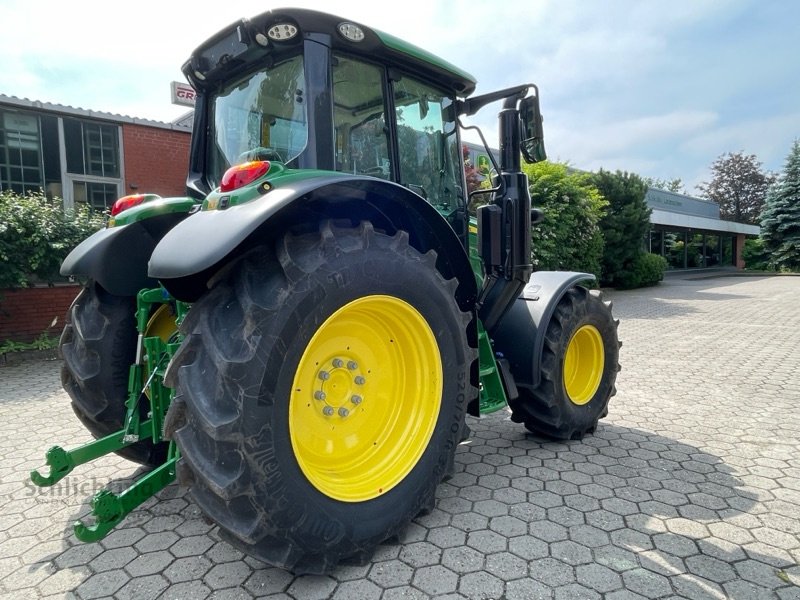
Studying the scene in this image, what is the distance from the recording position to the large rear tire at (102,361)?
280 centimetres

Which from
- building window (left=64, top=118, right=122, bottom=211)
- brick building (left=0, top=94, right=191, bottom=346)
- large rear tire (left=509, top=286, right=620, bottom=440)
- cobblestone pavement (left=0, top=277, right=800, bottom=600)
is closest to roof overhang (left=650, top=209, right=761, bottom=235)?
brick building (left=0, top=94, right=191, bottom=346)

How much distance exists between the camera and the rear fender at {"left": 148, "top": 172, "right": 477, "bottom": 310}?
1803mm

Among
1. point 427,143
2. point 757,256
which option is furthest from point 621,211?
point 757,256

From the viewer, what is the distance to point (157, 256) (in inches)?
75.4

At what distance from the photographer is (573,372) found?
384 cm

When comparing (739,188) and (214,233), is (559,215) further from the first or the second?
(739,188)

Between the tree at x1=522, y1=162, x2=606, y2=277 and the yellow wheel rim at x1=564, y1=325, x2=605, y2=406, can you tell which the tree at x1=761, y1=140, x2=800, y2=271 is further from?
the yellow wheel rim at x1=564, y1=325, x2=605, y2=406

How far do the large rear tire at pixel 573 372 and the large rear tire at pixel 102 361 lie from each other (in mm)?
2375

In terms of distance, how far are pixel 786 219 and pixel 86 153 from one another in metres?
32.4

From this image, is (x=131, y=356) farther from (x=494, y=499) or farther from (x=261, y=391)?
(x=494, y=499)

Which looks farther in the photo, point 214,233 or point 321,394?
point 321,394

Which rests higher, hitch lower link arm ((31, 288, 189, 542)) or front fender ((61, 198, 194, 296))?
front fender ((61, 198, 194, 296))

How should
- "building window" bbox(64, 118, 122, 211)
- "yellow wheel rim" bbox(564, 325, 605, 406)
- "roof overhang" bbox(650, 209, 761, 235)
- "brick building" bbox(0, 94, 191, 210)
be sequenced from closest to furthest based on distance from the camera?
"yellow wheel rim" bbox(564, 325, 605, 406)
"brick building" bbox(0, 94, 191, 210)
"building window" bbox(64, 118, 122, 211)
"roof overhang" bbox(650, 209, 761, 235)

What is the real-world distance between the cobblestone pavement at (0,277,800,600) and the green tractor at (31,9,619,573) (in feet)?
→ 0.74
